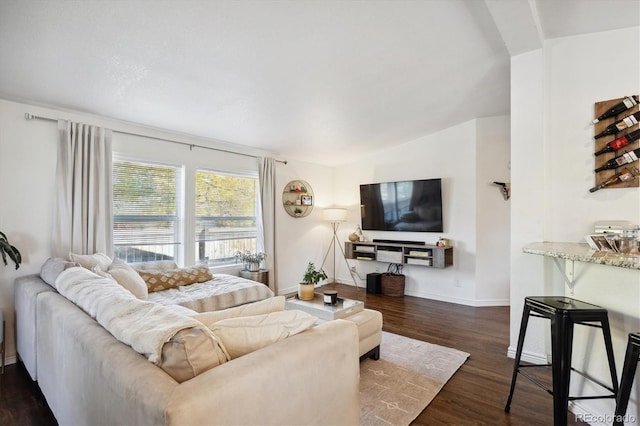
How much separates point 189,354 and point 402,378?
6.47 ft

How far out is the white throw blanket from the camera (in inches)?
42.6

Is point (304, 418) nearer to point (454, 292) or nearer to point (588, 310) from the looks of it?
point (588, 310)

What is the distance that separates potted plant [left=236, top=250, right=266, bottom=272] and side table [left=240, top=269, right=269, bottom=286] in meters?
0.07

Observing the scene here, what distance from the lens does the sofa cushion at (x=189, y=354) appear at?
1.01 m

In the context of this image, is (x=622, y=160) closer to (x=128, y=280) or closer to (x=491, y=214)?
(x=491, y=214)

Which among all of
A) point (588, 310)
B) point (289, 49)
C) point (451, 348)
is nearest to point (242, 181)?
point (289, 49)

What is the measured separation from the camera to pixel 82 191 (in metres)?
→ 3.11

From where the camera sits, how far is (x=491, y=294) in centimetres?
455

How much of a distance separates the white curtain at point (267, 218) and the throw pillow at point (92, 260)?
6.99 feet

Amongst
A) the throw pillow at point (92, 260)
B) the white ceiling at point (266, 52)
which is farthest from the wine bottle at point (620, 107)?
the throw pillow at point (92, 260)

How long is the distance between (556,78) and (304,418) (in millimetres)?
3400

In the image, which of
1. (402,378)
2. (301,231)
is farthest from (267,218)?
(402,378)

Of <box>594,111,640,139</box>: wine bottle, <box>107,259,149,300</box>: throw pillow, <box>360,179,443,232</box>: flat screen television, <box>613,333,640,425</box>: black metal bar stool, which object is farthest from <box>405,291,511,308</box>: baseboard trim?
<box>107,259,149,300</box>: throw pillow

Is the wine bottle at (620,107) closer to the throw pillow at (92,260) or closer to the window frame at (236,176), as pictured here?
the window frame at (236,176)
